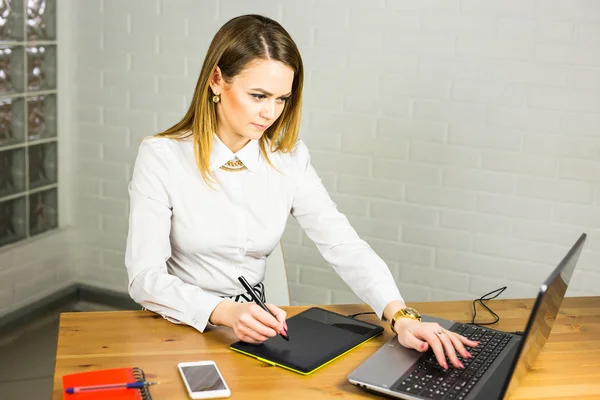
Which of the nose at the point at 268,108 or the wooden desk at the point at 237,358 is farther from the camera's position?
the nose at the point at 268,108

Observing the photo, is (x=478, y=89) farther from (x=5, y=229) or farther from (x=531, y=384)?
(x=5, y=229)

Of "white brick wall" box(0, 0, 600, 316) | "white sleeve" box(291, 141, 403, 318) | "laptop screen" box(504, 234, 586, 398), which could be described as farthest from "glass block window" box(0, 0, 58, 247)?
"laptop screen" box(504, 234, 586, 398)

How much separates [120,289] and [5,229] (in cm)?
66

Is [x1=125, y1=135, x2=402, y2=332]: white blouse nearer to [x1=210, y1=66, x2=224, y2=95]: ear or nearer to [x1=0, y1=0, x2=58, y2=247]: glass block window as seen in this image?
[x1=210, y1=66, x2=224, y2=95]: ear

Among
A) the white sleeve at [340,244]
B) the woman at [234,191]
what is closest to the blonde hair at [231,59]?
the woman at [234,191]

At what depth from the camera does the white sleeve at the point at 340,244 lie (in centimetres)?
191

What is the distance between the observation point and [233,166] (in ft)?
6.81

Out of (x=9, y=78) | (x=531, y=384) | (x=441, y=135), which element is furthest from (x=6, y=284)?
(x=531, y=384)

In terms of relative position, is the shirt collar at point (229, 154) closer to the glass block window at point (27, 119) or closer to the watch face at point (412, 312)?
the watch face at point (412, 312)

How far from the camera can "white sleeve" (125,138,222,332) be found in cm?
172

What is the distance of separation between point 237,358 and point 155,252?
16.2 inches

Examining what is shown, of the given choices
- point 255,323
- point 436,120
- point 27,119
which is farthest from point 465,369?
point 27,119

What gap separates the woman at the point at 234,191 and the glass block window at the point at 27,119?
5.66 ft

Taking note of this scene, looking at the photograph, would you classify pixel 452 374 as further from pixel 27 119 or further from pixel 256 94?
pixel 27 119
